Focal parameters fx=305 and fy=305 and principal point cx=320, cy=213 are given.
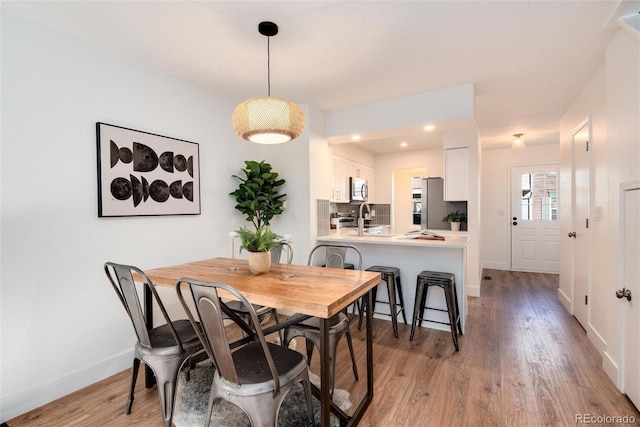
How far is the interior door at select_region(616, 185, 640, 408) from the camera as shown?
1.86m

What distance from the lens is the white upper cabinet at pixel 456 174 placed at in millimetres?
4500

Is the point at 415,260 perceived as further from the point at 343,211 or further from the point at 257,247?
the point at 343,211

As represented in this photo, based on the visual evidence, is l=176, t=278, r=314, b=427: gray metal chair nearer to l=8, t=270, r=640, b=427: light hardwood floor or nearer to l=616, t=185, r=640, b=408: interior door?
l=8, t=270, r=640, b=427: light hardwood floor

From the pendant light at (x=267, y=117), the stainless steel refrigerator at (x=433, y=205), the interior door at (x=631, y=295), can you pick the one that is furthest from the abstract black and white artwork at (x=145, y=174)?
the stainless steel refrigerator at (x=433, y=205)

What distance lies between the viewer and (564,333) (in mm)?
3002

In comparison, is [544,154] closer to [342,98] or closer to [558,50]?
[558,50]

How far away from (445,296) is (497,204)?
403 centimetres

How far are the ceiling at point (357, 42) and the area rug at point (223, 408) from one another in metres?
2.46

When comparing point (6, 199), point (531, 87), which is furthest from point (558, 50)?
point (6, 199)

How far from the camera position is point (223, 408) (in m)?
1.91

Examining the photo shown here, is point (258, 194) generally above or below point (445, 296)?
above

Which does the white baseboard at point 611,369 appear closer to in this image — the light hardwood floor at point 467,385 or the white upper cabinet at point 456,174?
the light hardwood floor at point 467,385

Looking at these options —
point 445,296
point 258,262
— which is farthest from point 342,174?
point 258,262

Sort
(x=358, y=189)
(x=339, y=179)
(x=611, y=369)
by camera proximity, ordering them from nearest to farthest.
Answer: (x=611, y=369) → (x=339, y=179) → (x=358, y=189)
